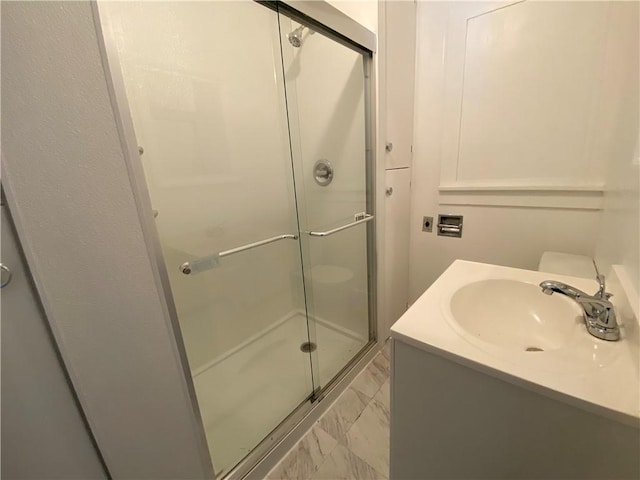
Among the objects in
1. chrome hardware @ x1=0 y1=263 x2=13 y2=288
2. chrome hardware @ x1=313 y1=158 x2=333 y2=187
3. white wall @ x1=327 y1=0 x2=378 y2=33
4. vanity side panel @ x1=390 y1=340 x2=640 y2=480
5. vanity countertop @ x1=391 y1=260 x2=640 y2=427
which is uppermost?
white wall @ x1=327 y1=0 x2=378 y2=33

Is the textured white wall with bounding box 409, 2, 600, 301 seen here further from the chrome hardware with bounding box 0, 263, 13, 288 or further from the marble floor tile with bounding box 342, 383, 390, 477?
the chrome hardware with bounding box 0, 263, 13, 288

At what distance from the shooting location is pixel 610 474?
1.48 feet

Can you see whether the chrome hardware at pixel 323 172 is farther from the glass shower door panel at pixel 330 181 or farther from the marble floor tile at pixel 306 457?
the marble floor tile at pixel 306 457

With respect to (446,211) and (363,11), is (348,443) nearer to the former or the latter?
(446,211)

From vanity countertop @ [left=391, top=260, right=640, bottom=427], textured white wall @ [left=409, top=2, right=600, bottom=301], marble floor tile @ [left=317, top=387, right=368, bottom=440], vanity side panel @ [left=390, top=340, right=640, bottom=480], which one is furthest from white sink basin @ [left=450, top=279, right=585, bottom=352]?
marble floor tile @ [left=317, top=387, right=368, bottom=440]

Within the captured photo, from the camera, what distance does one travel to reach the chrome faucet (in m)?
0.60

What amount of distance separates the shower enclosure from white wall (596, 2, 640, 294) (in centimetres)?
94

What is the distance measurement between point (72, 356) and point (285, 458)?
3.21 feet

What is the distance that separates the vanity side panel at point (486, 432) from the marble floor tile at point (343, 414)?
504mm

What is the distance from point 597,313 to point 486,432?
0.40m

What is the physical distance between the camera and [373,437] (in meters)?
1.19

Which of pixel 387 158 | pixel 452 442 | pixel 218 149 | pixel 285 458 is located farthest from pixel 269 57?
pixel 285 458

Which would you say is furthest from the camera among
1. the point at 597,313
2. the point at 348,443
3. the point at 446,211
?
the point at 446,211

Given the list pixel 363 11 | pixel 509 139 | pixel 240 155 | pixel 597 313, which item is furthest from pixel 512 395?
pixel 363 11
